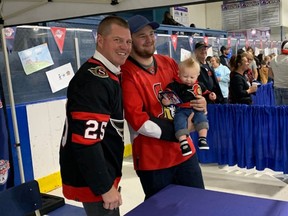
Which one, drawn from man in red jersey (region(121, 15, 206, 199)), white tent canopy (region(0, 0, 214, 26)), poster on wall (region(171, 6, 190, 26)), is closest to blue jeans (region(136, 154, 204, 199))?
man in red jersey (region(121, 15, 206, 199))

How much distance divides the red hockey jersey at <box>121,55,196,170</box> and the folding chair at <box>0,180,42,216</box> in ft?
1.94

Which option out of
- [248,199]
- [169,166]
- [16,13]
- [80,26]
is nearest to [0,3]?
[16,13]

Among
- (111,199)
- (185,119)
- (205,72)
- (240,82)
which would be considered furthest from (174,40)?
(111,199)

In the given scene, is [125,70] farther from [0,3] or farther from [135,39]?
[0,3]

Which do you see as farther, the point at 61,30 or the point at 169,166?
the point at 61,30

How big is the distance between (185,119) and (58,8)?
1187mm

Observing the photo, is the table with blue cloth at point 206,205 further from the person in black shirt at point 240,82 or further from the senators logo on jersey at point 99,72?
the person in black shirt at point 240,82

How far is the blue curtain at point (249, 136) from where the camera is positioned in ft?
11.9

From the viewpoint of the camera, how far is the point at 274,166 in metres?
3.70

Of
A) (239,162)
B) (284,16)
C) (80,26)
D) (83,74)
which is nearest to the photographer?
(83,74)

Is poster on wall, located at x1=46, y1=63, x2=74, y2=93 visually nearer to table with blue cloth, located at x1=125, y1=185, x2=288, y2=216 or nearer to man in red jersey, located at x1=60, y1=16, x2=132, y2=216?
man in red jersey, located at x1=60, y1=16, x2=132, y2=216

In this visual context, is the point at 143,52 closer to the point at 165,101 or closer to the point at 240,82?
the point at 165,101

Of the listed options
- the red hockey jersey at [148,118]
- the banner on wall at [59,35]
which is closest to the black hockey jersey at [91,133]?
the red hockey jersey at [148,118]

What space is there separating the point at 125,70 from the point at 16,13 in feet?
3.99
